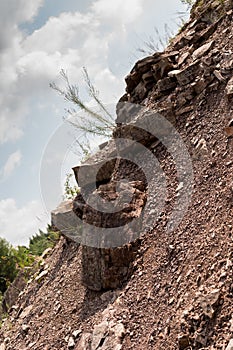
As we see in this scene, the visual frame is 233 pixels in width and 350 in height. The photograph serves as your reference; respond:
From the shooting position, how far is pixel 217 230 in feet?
13.9

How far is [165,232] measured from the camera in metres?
5.03

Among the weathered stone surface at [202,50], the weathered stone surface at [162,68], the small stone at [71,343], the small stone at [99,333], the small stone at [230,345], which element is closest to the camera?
the small stone at [230,345]

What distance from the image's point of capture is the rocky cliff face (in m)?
3.94

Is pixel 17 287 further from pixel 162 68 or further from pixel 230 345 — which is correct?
pixel 230 345

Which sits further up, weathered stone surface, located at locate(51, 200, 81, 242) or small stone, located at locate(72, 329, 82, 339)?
weathered stone surface, located at locate(51, 200, 81, 242)

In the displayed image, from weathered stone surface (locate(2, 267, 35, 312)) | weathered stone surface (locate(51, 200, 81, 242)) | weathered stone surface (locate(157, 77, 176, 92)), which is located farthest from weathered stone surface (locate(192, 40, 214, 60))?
weathered stone surface (locate(2, 267, 35, 312))

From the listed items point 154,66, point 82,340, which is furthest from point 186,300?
point 154,66

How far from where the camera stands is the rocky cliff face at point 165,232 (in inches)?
155

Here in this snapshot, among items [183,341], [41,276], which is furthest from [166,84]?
[183,341]

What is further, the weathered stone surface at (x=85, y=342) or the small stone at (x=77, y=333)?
the small stone at (x=77, y=333)

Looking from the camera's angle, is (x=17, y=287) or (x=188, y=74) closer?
(x=188, y=74)

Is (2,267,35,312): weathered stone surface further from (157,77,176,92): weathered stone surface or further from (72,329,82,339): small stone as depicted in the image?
(157,77,176,92): weathered stone surface

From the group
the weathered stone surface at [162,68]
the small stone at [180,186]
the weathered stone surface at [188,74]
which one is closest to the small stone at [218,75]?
the weathered stone surface at [188,74]

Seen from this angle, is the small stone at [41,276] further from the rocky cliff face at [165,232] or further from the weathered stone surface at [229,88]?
the weathered stone surface at [229,88]
